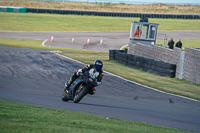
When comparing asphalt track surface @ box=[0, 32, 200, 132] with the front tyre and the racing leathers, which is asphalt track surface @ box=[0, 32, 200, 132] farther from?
the racing leathers

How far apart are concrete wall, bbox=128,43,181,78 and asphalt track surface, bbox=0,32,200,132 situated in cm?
430

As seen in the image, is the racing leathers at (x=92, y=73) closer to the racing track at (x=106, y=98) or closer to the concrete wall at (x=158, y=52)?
the racing track at (x=106, y=98)

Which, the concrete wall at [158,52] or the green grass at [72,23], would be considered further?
the green grass at [72,23]

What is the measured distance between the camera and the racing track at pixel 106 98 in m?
9.80

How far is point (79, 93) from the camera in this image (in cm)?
1062

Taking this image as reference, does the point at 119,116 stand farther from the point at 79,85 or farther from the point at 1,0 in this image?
the point at 1,0

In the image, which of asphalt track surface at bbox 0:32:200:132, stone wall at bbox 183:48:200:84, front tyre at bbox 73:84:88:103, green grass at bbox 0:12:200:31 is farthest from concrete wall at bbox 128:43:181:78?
green grass at bbox 0:12:200:31

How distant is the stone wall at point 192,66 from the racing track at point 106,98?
3.60m

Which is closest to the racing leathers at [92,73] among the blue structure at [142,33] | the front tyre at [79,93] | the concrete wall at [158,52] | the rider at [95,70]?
the rider at [95,70]

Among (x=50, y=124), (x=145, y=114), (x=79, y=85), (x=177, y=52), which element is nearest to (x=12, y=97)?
(x=79, y=85)

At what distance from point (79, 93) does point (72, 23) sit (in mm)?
45097

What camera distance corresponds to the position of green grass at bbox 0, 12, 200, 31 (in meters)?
47.3

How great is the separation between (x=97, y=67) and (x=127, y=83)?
20.0 feet

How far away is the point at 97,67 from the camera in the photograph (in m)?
10.0
